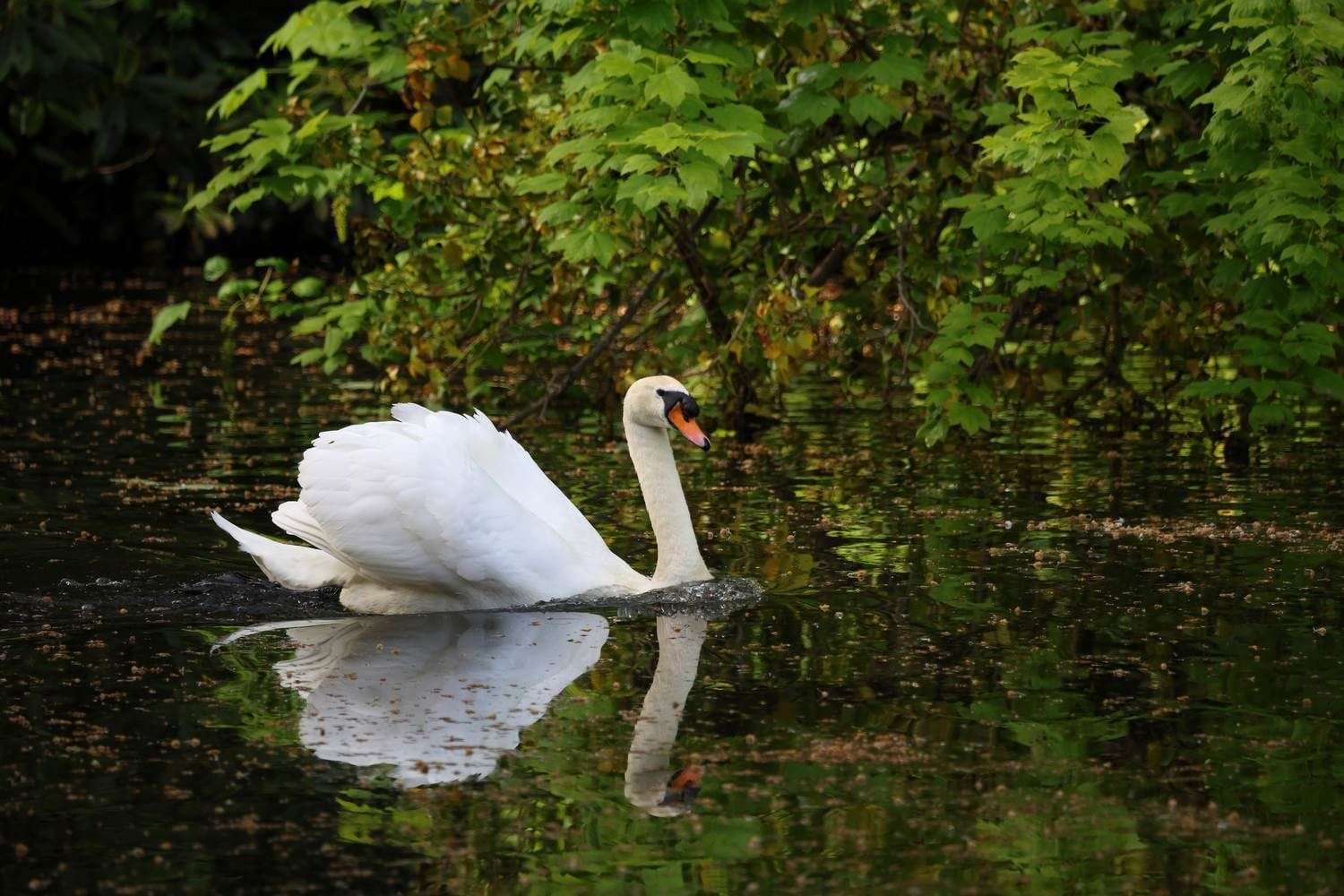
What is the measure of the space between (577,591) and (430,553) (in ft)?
2.05

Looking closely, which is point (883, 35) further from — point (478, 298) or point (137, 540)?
point (137, 540)

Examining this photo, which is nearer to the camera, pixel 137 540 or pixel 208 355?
pixel 137 540

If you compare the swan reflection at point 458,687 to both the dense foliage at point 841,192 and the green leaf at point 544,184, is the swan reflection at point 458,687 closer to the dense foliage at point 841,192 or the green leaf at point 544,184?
the dense foliage at point 841,192

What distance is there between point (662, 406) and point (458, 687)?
7.49 feet

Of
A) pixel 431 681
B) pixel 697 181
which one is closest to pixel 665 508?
pixel 697 181

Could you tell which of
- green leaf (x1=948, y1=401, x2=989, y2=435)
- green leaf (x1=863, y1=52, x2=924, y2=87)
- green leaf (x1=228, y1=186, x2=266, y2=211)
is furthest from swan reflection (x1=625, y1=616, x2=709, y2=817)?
green leaf (x1=228, y1=186, x2=266, y2=211)

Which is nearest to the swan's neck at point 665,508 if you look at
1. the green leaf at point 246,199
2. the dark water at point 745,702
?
the dark water at point 745,702

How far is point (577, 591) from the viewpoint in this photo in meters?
9.16

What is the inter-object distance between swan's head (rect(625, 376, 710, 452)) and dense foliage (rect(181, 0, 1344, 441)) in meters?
0.87

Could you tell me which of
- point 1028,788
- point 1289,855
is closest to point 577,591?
point 1028,788

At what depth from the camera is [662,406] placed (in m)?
9.59

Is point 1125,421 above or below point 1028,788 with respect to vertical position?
above

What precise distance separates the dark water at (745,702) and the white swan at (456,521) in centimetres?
21

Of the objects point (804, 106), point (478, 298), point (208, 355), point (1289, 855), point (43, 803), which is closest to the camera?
point (1289, 855)
